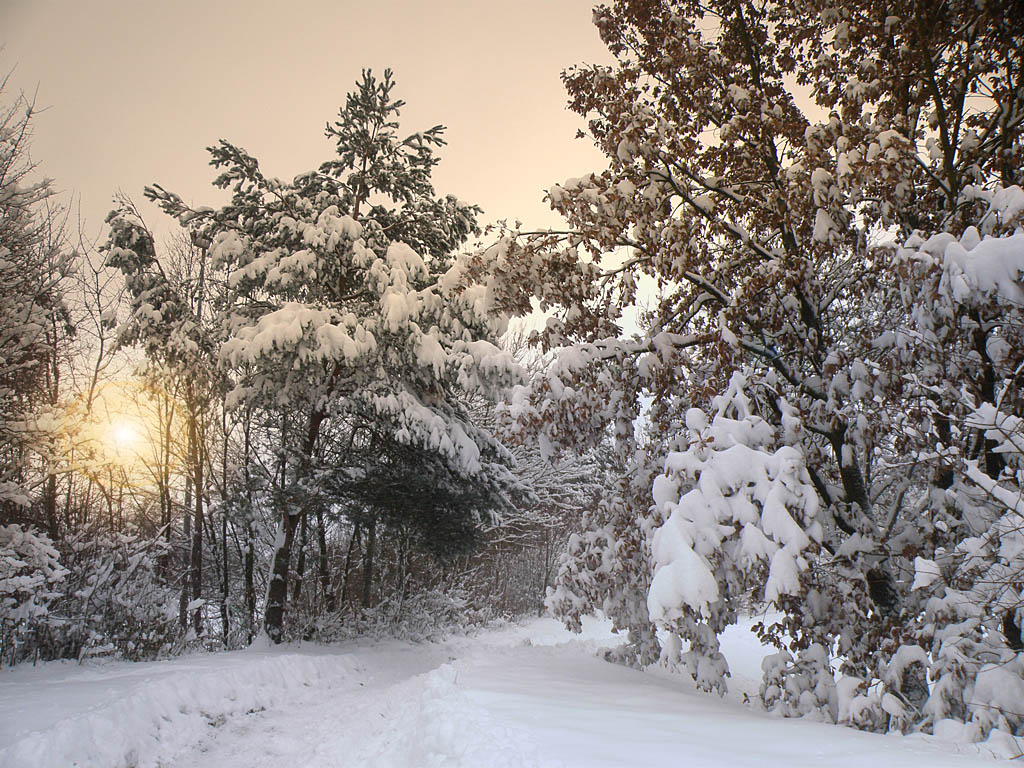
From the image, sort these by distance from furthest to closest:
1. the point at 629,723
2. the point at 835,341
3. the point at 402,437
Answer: the point at 402,437 → the point at 835,341 → the point at 629,723

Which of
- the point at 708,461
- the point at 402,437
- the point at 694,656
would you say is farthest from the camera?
the point at 402,437

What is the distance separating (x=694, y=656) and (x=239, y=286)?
10.4 metres

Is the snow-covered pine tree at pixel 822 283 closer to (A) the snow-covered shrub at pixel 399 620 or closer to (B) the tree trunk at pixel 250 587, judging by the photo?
(A) the snow-covered shrub at pixel 399 620

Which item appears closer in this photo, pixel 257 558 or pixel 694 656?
pixel 694 656

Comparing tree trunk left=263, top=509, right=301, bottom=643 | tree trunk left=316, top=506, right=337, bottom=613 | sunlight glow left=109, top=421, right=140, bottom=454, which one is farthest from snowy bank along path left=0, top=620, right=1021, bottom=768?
sunlight glow left=109, top=421, right=140, bottom=454

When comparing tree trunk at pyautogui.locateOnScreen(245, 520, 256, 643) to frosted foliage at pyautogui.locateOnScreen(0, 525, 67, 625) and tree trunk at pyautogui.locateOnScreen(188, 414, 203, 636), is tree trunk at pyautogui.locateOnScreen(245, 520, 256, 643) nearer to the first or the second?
tree trunk at pyautogui.locateOnScreen(188, 414, 203, 636)

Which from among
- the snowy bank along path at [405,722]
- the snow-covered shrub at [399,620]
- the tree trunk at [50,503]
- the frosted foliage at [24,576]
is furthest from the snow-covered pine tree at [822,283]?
the tree trunk at [50,503]

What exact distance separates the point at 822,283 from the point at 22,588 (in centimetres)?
982

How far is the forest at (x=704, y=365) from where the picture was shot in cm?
449

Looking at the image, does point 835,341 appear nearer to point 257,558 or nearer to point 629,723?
point 629,723

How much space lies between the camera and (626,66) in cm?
763

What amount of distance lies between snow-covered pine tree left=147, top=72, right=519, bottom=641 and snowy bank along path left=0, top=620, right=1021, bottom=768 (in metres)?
3.84

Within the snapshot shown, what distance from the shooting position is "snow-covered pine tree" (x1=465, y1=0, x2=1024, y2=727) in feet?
15.9

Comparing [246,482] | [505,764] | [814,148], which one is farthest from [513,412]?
[246,482]
